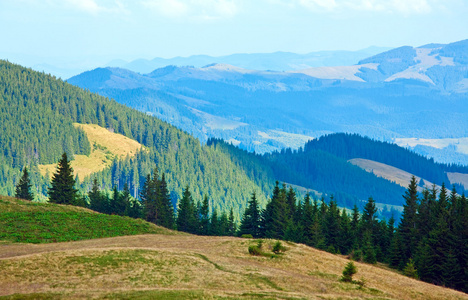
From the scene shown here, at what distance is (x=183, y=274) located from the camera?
49469mm

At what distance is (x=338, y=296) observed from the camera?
152 ft

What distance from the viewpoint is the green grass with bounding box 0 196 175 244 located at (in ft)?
229

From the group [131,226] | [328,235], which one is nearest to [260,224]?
[328,235]

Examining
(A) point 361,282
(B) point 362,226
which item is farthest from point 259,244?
(B) point 362,226

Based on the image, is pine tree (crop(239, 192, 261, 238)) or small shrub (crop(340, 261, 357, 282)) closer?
small shrub (crop(340, 261, 357, 282))

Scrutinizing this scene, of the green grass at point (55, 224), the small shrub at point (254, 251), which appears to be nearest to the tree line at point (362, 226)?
the green grass at point (55, 224)

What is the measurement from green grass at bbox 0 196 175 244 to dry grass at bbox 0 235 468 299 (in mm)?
7249

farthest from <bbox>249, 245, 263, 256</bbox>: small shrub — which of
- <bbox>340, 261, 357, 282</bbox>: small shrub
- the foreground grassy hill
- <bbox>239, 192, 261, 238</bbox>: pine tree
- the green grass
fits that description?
<bbox>239, 192, 261, 238</bbox>: pine tree

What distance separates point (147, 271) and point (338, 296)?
17.9 meters

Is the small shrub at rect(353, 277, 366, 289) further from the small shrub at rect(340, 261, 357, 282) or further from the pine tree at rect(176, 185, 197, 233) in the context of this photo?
the pine tree at rect(176, 185, 197, 233)

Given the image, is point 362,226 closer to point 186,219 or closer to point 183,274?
point 186,219

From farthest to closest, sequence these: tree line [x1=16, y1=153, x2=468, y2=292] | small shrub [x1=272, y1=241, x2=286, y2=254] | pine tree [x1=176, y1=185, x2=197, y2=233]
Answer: pine tree [x1=176, y1=185, x2=197, y2=233] → tree line [x1=16, y1=153, x2=468, y2=292] → small shrub [x1=272, y1=241, x2=286, y2=254]

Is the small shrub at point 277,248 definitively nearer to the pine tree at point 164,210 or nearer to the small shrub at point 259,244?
the small shrub at point 259,244

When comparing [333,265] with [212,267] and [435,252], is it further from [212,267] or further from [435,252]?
[435,252]
